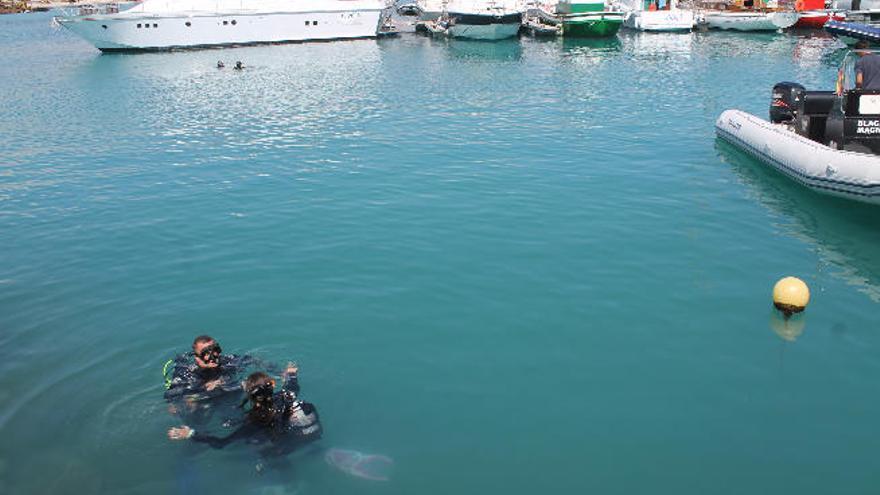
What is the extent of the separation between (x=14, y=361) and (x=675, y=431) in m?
9.48

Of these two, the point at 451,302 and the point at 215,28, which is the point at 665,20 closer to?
the point at 215,28

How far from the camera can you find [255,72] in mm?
42719

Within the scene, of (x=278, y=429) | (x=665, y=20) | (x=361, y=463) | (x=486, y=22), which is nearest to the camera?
(x=361, y=463)

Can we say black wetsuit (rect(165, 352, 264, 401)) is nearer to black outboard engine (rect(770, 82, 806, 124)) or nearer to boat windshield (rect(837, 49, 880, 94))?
boat windshield (rect(837, 49, 880, 94))

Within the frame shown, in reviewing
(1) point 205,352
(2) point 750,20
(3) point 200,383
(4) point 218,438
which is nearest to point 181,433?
(4) point 218,438

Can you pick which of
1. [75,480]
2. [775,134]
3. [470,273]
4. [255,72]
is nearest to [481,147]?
[775,134]

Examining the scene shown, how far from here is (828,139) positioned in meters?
18.3

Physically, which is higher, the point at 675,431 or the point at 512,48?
the point at 512,48

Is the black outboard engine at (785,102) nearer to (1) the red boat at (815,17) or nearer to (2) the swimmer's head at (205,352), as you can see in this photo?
(2) the swimmer's head at (205,352)

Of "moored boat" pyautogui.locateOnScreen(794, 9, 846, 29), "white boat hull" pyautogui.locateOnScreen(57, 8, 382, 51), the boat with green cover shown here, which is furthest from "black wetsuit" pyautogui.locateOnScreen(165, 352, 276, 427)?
"moored boat" pyautogui.locateOnScreen(794, 9, 846, 29)

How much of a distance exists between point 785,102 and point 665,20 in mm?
39563

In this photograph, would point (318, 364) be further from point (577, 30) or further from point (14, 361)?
point (577, 30)

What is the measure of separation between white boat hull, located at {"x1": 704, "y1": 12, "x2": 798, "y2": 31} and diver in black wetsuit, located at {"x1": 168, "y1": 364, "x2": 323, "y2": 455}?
57.1 metres

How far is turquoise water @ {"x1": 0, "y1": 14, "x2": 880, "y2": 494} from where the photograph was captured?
9078 millimetres
